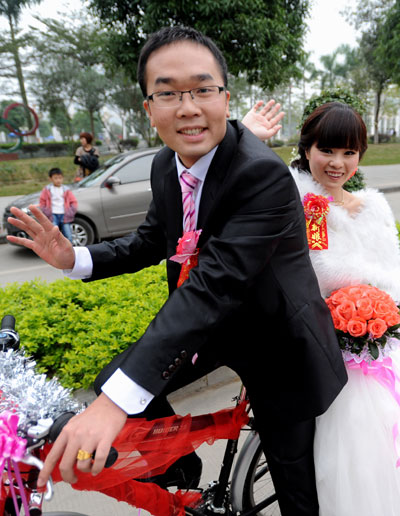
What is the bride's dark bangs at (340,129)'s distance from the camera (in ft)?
5.31

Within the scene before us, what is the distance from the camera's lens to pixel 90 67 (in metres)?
20.5

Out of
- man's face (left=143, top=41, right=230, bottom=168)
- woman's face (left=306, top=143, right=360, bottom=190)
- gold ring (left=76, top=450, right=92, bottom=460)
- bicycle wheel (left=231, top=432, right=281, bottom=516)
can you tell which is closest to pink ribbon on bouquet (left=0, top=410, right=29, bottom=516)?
gold ring (left=76, top=450, right=92, bottom=460)

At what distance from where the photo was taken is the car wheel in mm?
6334

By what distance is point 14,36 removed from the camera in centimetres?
2006

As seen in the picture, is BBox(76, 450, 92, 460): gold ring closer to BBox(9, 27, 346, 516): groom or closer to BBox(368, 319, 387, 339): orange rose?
BBox(9, 27, 346, 516): groom

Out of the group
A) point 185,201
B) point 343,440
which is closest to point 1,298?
point 185,201

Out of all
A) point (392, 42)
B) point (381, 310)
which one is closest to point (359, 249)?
point (381, 310)

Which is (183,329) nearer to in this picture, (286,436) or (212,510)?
(286,436)

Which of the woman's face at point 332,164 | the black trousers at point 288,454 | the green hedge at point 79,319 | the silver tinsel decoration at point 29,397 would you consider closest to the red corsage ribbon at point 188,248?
the black trousers at point 288,454

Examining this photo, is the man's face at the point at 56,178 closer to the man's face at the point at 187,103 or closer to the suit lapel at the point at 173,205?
the suit lapel at the point at 173,205

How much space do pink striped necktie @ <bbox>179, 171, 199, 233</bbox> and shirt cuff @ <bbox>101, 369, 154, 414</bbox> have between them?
0.49 m

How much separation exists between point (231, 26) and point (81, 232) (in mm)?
3983

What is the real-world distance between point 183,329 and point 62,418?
33 cm

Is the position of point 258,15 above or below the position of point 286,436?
above
